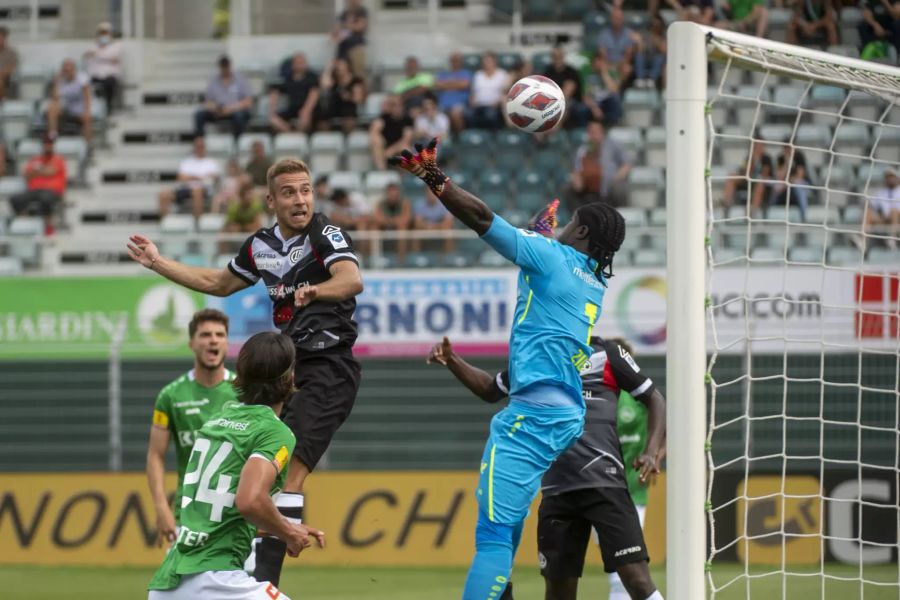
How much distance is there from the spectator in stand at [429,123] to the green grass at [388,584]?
608 cm

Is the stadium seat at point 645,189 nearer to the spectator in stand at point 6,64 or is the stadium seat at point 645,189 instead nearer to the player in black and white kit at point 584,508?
the spectator in stand at point 6,64

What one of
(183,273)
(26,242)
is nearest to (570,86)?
(26,242)

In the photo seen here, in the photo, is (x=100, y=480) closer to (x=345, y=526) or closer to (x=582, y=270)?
(x=345, y=526)

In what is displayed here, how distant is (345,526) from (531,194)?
496 cm

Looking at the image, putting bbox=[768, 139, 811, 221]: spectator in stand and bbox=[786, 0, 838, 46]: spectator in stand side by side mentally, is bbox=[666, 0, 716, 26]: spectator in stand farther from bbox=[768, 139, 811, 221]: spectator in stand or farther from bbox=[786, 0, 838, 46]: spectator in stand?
bbox=[768, 139, 811, 221]: spectator in stand

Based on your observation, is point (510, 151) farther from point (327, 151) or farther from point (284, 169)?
point (284, 169)

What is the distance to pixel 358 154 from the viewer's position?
730 inches

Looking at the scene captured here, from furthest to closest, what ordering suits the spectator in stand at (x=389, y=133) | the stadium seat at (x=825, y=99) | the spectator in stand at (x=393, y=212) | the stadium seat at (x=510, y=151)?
the spectator in stand at (x=389, y=133)
the stadium seat at (x=510, y=151)
the stadium seat at (x=825, y=99)
the spectator in stand at (x=393, y=212)

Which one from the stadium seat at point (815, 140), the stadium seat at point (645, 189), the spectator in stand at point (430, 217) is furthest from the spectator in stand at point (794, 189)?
the spectator in stand at point (430, 217)

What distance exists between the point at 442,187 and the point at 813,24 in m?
13.2

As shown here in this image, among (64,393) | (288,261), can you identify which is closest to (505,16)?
(64,393)

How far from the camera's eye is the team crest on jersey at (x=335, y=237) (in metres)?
7.23

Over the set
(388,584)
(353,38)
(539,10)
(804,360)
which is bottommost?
(388,584)

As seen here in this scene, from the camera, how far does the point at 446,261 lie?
15477 mm
